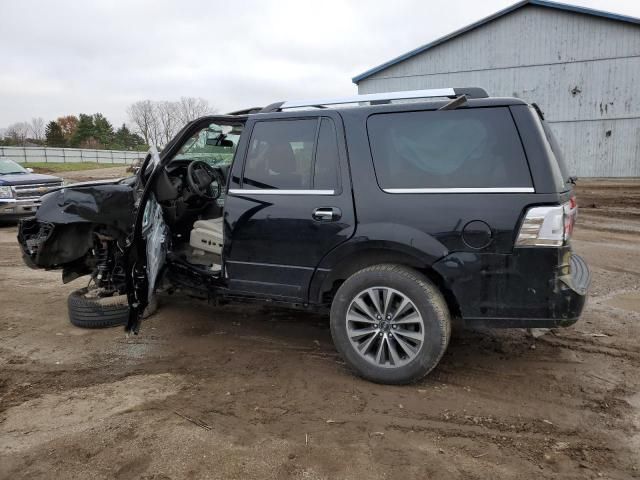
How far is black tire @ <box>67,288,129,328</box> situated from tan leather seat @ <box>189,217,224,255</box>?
3.11 feet

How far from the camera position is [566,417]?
126 inches

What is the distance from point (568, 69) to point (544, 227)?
2259cm

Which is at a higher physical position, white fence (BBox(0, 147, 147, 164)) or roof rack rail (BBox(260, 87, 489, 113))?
white fence (BBox(0, 147, 147, 164))

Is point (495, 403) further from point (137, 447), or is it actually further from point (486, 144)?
point (137, 447)

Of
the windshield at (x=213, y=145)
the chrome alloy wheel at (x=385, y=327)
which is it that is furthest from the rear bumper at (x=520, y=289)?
the windshield at (x=213, y=145)

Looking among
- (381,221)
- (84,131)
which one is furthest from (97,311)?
(84,131)

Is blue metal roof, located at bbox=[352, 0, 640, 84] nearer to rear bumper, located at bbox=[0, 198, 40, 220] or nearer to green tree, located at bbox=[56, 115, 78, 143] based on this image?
rear bumper, located at bbox=[0, 198, 40, 220]

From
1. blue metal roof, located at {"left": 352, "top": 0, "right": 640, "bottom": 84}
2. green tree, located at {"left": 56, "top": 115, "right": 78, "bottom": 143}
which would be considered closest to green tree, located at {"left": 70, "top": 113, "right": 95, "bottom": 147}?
green tree, located at {"left": 56, "top": 115, "right": 78, "bottom": 143}

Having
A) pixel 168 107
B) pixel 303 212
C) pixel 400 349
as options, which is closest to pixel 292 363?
pixel 400 349

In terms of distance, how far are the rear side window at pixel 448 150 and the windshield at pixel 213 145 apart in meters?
1.54

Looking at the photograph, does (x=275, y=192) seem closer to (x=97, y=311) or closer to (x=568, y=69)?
(x=97, y=311)

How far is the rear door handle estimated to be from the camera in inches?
146

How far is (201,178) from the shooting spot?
503 cm

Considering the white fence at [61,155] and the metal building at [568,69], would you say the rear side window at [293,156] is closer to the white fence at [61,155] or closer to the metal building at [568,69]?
the metal building at [568,69]
